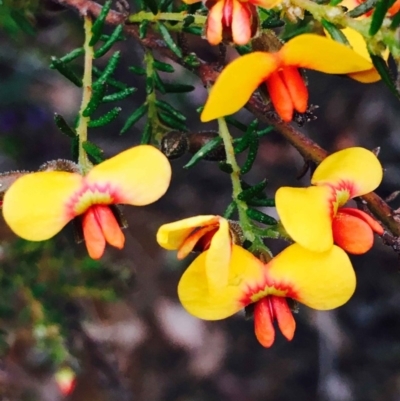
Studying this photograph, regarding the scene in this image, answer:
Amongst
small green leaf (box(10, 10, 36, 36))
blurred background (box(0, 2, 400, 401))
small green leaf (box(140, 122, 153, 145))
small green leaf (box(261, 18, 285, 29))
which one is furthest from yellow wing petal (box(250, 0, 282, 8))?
blurred background (box(0, 2, 400, 401))

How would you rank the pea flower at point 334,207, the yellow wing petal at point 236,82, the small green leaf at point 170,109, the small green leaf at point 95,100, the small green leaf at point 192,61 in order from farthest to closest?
the small green leaf at point 170,109, the small green leaf at point 192,61, the small green leaf at point 95,100, the pea flower at point 334,207, the yellow wing petal at point 236,82

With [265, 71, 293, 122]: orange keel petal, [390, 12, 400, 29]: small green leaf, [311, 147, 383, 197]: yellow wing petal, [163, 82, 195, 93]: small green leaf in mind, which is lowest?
[163, 82, 195, 93]: small green leaf

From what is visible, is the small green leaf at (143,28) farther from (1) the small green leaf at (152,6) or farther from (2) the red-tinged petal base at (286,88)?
(2) the red-tinged petal base at (286,88)

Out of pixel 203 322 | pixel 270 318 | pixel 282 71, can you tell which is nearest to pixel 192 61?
pixel 282 71

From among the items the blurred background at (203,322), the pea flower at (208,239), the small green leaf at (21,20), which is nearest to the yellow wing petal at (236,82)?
the pea flower at (208,239)

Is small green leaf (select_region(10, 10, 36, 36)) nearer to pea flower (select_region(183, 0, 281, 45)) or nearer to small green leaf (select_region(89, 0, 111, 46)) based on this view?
small green leaf (select_region(89, 0, 111, 46))

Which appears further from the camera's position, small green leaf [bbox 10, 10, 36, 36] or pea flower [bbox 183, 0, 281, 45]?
small green leaf [bbox 10, 10, 36, 36]

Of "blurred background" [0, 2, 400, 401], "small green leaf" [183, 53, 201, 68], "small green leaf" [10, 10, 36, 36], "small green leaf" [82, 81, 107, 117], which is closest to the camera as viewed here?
"small green leaf" [82, 81, 107, 117]
